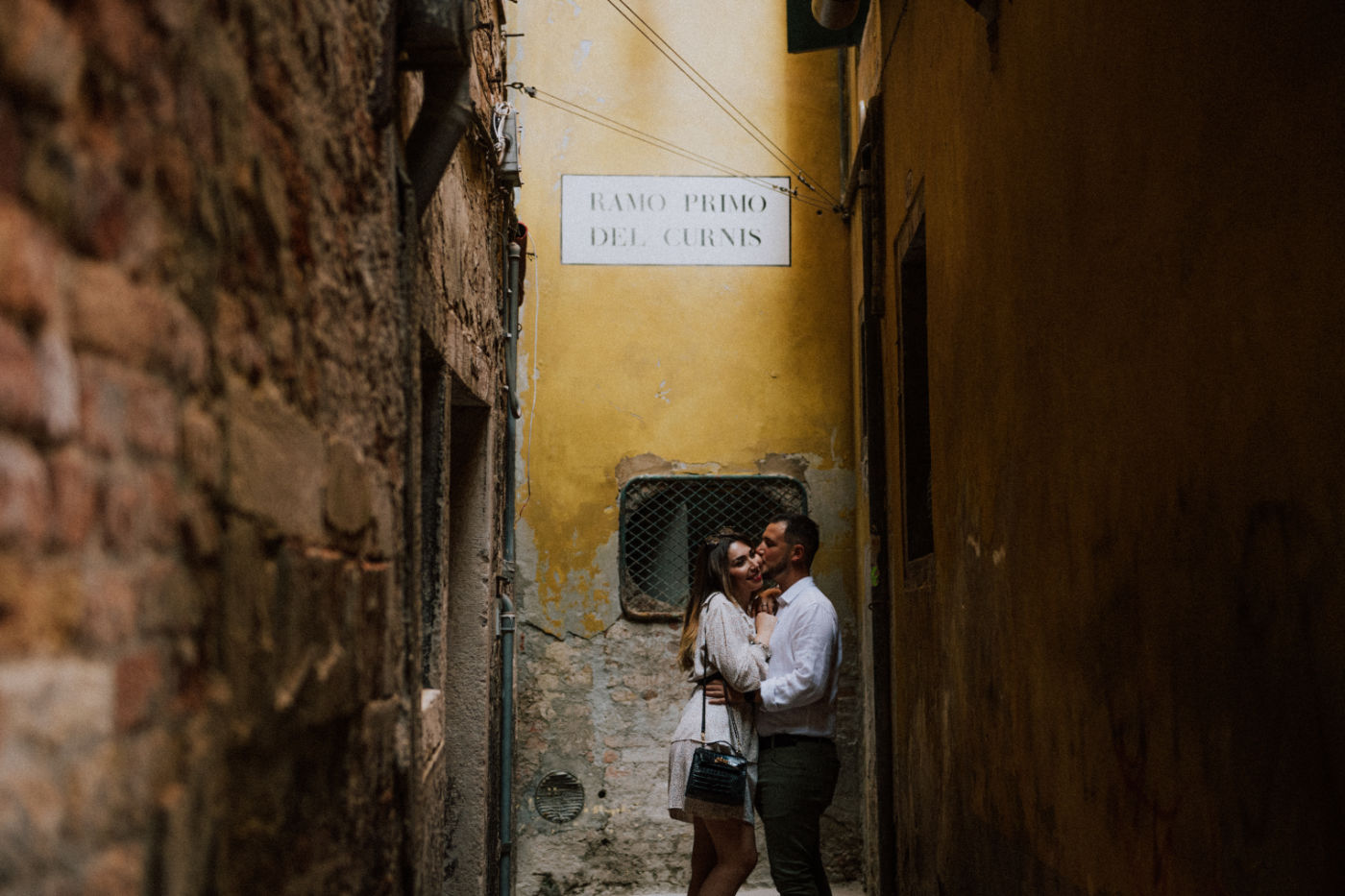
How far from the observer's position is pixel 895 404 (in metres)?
5.23

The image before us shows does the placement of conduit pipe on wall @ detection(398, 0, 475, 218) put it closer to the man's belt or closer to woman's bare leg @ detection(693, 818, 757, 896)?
the man's belt

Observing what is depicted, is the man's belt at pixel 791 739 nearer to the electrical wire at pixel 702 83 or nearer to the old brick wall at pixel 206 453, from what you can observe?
the old brick wall at pixel 206 453

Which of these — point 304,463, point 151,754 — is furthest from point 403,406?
point 151,754

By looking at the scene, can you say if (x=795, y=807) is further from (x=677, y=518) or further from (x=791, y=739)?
(x=677, y=518)

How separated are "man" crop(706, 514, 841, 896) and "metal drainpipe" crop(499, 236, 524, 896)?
189cm

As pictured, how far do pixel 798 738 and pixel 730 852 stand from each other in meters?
0.46

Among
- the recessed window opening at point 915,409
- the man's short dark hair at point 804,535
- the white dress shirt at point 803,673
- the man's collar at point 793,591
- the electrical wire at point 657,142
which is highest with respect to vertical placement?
the electrical wire at point 657,142

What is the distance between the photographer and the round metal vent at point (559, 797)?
22.5 feet

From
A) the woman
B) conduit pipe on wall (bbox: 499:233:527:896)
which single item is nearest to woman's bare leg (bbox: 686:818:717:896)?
the woman

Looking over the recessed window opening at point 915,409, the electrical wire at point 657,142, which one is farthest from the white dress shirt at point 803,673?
the electrical wire at point 657,142

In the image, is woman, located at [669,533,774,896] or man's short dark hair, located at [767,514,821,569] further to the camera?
man's short dark hair, located at [767,514,821,569]

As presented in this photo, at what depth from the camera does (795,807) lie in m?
4.28

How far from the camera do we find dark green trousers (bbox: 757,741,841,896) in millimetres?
4250

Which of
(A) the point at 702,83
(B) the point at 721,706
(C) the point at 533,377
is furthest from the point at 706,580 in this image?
(A) the point at 702,83
